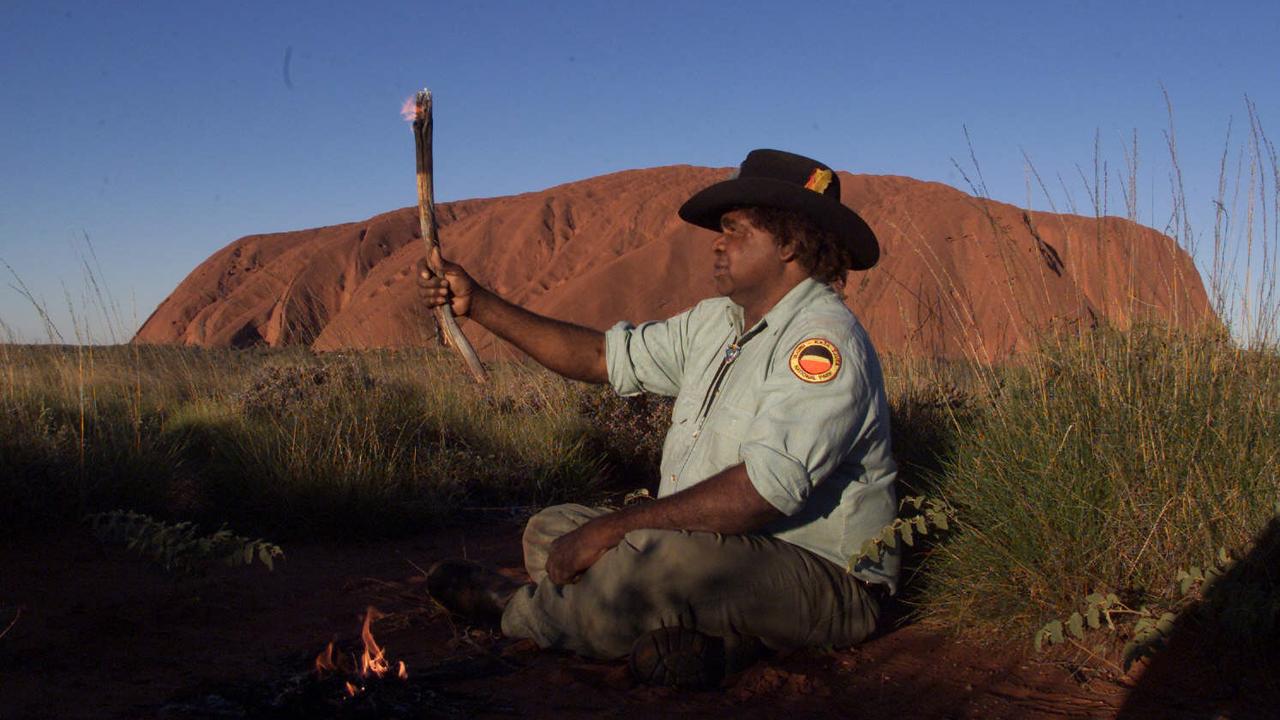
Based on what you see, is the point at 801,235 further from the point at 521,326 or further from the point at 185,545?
the point at 185,545

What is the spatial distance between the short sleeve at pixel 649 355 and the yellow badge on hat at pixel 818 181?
0.70 m

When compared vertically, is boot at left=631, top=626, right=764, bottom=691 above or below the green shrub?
below

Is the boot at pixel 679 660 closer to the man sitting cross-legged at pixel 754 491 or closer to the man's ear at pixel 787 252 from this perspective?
the man sitting cross-legged at pixel 754 491

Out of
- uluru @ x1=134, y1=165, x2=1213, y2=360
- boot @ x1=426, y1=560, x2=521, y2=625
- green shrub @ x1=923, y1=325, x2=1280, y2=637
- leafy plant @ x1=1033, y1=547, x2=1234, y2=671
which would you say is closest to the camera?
leafy plant @ x1=1033, y1=547, x2=1234, y2=671

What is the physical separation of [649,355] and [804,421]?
989 mm

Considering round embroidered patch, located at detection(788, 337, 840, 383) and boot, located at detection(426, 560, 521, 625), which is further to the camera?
boot, located at detection(426, 560, 521, 625)

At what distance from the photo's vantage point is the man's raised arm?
12.0ft

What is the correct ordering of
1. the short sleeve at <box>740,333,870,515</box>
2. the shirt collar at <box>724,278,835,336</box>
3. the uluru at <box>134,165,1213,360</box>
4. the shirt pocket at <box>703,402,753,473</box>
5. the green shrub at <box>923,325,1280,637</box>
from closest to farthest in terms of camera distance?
the short sleeve at <box>740,333,870,515</box>, the shirt pocket at <box>703,402,753,473</box>, the shirt collar at <box>724,278,835,336</box>, the green shrub at <box>923,325,1280,637</box>, the uluru at <box>134,165,1213,360</box>

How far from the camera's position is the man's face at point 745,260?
10.8 feet

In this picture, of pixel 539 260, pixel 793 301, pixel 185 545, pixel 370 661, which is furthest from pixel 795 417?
pixel 539 260

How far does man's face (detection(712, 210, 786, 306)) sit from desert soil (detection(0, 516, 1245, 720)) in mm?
1208

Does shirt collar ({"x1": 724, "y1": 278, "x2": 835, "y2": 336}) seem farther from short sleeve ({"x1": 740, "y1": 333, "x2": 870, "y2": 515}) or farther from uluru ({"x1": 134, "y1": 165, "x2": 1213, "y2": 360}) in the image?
uluru ({"x1": 134, "y1": 165, "x2": 1213, "y2": 360})

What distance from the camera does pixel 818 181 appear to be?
3.24 metres

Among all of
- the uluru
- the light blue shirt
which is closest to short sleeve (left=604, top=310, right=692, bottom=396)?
the light blue shirt
